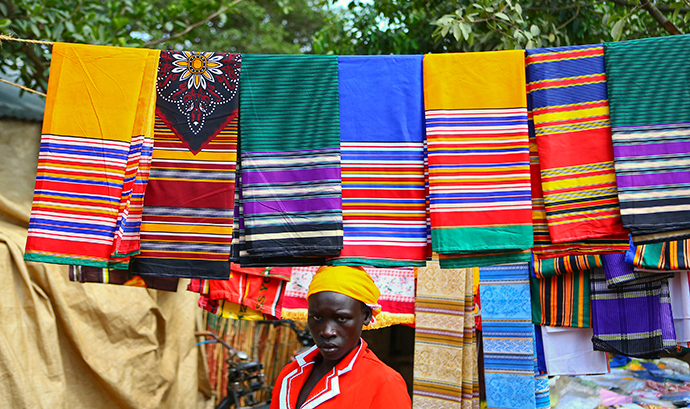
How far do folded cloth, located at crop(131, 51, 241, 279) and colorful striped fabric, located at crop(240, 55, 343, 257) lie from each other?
8 cm

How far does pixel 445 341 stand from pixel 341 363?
1.25 metres

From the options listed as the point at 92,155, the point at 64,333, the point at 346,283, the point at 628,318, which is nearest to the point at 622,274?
the point at 628,318

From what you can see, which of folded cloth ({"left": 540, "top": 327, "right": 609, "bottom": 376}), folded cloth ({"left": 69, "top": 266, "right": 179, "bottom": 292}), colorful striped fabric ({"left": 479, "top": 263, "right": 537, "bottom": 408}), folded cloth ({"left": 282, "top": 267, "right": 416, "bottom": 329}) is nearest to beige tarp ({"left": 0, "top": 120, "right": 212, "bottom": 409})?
folded cloth ({"left": 69, "top": 266, "right": 179, "bottom": 292})

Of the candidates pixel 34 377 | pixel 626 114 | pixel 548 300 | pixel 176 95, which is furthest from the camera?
pixel 34 377

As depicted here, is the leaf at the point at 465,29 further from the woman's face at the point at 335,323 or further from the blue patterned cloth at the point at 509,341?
the woman's face at the point at 335,323

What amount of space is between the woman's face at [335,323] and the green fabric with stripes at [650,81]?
1304 mm

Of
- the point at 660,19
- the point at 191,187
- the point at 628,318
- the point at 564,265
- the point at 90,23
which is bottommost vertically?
the point at 628,318

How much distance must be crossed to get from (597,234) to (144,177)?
1895 mm

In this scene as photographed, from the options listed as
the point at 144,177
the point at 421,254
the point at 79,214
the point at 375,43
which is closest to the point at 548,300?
the point at 421,254

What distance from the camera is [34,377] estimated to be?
4.08 meters

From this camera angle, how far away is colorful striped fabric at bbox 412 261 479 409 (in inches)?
122

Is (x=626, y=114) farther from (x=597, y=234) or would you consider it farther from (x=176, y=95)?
(x=176, y=95)

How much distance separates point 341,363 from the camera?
6.75 feet

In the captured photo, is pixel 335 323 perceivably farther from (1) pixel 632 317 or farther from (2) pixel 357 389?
(1) pixel 632 317
